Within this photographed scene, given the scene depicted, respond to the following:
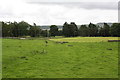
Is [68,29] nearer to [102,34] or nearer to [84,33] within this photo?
[84,33]

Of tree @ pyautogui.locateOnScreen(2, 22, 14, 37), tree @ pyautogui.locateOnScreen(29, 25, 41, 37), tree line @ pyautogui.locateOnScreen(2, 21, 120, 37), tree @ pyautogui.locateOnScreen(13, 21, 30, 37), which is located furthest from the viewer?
tree @ pyautogui.locateOnScreen(29, 25, 41, 37)

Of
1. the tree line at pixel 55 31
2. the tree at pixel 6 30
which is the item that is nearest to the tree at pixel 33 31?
the tree line at pixel 55 31

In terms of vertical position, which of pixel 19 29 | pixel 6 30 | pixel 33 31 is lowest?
pixel 33 31

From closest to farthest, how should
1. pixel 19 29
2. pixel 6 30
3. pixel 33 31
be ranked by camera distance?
pixel 6 30, pixel 19 29, pixel 33 31

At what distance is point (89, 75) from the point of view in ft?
57.3

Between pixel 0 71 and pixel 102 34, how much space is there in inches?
4511

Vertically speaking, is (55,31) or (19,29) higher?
(19,29)

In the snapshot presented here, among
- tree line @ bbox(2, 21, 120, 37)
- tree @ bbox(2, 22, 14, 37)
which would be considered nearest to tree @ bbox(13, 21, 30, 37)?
tree line @ bbox(2, 21, 120, 37)

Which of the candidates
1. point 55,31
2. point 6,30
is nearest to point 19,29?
point 6,30

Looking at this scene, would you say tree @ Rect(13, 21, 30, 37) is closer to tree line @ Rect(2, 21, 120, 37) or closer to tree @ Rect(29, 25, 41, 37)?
tree line @ Rect(2, 21, 120, 37)

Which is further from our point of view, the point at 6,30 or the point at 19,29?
the point at 19,29

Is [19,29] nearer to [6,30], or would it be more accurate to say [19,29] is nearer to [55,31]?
[6,30]

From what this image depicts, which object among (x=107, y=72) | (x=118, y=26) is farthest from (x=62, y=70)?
(x=118, y=26)

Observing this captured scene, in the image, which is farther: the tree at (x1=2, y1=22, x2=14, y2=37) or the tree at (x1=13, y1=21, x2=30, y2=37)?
the tree at (x1=13, y1=21, x2=30, y2=37)
